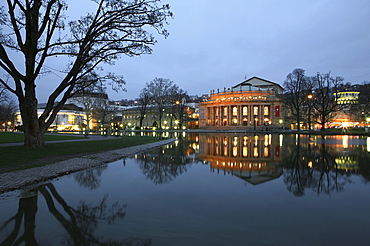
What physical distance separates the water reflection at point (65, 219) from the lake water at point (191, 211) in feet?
0.05

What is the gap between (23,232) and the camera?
3912 millimetres

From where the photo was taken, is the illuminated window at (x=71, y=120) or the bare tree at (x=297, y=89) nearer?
the bare tree at (x=297, y=89)

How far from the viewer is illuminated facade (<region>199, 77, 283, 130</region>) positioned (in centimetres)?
8256

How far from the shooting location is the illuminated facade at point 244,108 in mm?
82562

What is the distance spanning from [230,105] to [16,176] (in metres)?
82.6

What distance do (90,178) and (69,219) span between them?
3.89 m

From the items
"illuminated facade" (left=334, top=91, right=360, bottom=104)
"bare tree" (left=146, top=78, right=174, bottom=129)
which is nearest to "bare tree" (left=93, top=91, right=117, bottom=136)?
"bare tree" (left=146, top=78, right=174, bottom=129)

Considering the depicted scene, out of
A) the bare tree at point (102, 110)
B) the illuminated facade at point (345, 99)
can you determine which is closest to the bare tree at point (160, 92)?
the bare tree at point (102, 110)

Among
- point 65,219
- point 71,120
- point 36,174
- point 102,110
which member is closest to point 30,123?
point 36,174

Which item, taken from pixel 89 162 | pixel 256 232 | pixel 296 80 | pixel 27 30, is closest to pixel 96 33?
pixel 27 30

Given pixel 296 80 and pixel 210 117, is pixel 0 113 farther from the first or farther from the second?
pixel 296 80

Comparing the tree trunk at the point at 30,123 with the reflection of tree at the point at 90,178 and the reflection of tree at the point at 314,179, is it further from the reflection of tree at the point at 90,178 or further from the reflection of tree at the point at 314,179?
the reflection of tree at the point at 314,179

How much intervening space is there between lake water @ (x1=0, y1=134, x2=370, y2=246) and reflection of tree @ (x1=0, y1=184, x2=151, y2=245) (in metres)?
0.02

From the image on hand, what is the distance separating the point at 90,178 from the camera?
820cm
